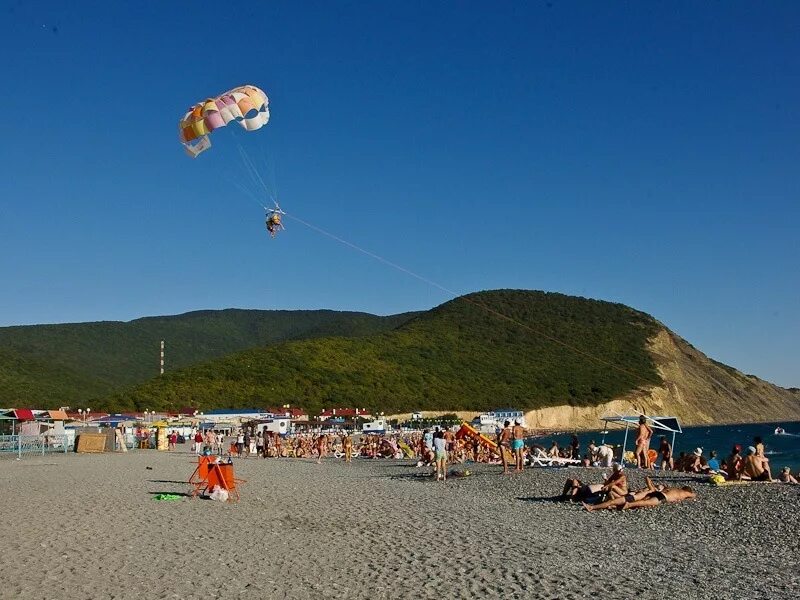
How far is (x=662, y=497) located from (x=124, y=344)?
110 m

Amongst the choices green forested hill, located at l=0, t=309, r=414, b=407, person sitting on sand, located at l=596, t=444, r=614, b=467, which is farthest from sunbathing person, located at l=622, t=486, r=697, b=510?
green forested hill, located at l=0, t=309, r=414, b=407

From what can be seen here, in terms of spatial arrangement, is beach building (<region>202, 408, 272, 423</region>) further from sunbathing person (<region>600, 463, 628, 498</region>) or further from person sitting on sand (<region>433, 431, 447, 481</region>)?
sunbathing person (<region>600, 463, 628, 498</region>)

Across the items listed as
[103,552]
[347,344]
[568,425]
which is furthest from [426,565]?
[347,344]

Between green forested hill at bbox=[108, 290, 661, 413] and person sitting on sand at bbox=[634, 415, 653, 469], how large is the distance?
4510 cm

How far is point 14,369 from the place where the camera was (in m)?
72.6

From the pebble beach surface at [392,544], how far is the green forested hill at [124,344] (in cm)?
5579

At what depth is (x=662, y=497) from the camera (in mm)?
11953

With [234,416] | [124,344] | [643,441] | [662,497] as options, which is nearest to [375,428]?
[234,416]

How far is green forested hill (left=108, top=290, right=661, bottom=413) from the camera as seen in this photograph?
65.5 metres

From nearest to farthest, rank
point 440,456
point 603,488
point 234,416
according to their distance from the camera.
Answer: point 603,488
point 440,456
point 234,416

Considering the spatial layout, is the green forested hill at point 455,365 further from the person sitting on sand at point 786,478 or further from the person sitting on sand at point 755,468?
the person sitting on sand at point 786,478

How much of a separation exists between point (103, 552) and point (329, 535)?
2.55 metres

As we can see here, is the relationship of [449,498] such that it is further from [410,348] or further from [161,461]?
[410,348]

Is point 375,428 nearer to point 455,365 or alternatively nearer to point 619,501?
point 455,365
